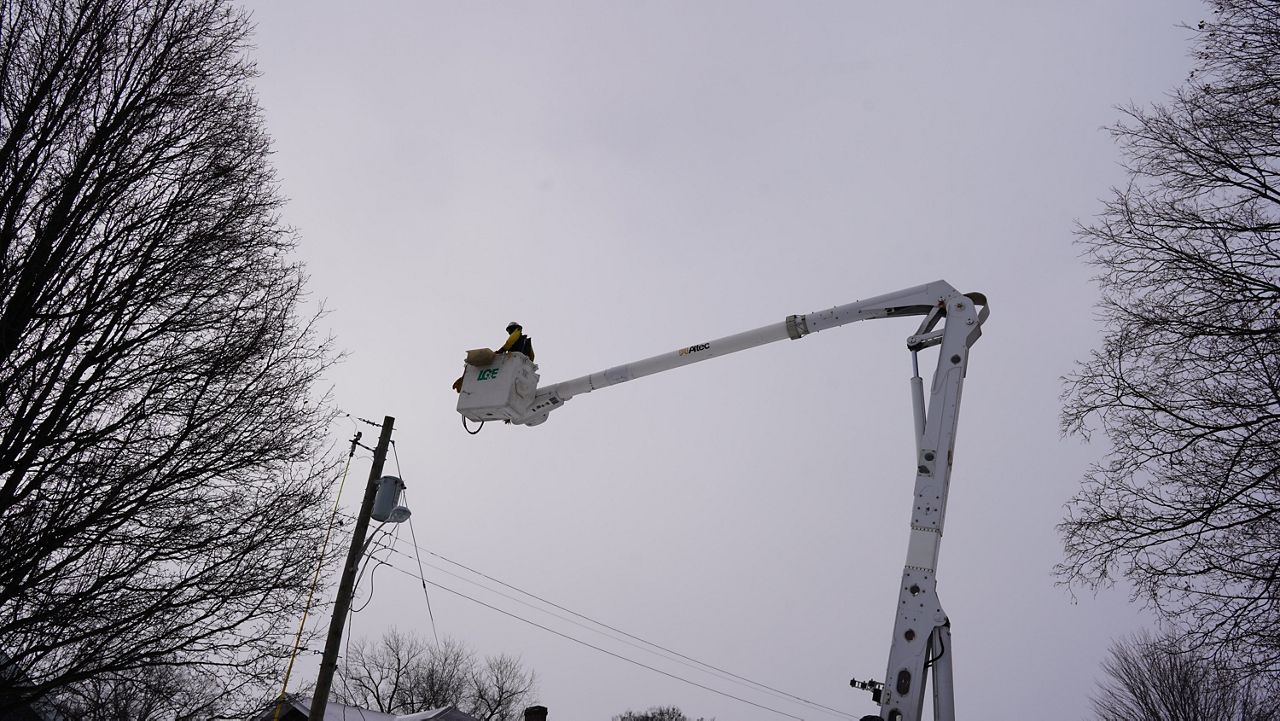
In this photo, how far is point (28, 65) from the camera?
761 centimetres

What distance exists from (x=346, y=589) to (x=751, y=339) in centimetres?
696

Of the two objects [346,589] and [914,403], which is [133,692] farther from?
[914,403]

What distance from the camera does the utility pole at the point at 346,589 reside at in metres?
11.6

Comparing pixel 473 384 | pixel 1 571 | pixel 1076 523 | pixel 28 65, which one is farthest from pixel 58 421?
pixel 1076 523

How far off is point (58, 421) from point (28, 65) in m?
3.22

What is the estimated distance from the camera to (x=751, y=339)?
9.16 m

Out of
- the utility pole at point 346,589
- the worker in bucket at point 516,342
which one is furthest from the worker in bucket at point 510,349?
the utility pole at point 346,589

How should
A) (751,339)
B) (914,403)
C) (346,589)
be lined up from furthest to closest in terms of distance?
(346,589)
(751,339)
(914,403)

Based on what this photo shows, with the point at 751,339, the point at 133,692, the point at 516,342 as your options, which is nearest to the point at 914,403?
the point at 751,339

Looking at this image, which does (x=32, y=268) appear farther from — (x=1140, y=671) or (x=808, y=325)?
(x=1140, y=671)

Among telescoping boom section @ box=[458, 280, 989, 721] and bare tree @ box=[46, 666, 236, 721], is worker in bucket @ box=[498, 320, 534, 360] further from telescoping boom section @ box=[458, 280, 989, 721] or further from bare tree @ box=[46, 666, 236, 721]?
bare tree @ box=[46, 666, 236, 721]

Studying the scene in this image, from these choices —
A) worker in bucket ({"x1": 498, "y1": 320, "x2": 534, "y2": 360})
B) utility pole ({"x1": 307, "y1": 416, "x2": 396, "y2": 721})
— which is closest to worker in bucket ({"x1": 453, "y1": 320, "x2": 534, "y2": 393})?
worker in bucket ({"x1": 498, "y1": 320, "x2": 534, "y2": 360})

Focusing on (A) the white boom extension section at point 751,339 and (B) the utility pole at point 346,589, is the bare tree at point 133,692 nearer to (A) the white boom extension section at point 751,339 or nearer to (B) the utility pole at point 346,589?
(B) the utility pole at point 346,589

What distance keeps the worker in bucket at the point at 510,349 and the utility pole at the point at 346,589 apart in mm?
3841
